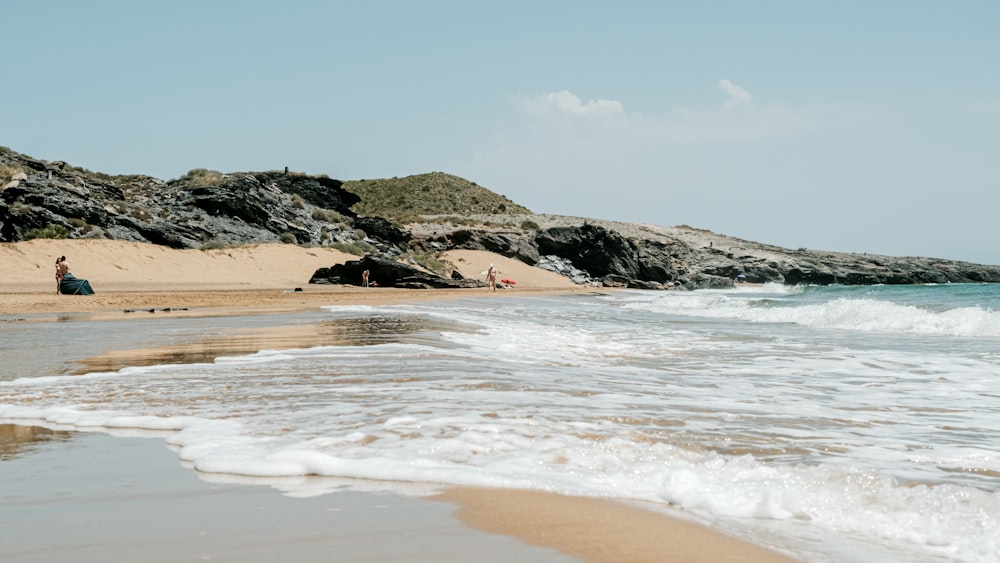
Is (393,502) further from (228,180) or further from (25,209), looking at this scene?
(228,180)

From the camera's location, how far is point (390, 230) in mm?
50562

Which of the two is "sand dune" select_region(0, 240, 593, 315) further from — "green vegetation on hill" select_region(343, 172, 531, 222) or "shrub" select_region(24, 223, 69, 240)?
"green vegetation on hill" select_region(343, 172, 531, 222)

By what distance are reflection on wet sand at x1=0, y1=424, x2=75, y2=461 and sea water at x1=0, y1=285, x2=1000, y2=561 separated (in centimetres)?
21

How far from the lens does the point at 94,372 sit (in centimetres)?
719

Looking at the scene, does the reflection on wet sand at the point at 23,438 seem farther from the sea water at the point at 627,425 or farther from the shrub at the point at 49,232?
the shrub at the point at 49,232

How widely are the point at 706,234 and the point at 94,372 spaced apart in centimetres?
9553

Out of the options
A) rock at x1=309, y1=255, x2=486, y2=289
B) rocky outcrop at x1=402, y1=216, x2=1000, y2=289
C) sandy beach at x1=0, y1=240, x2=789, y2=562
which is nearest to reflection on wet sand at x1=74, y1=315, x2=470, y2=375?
sandy beach at x1=0, y1=240, x2=789, y2=562

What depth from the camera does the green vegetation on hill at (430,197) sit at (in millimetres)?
96875

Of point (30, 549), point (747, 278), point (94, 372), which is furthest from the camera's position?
point (747, 278)

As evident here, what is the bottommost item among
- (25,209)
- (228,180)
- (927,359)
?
(927,359)

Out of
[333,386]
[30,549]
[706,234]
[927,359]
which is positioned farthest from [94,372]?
[706,234]

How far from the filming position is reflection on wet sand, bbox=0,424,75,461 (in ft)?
13.1

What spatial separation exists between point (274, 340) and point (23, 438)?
619 cm

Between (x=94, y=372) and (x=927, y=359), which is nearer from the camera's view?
(x=94, y=372)
